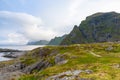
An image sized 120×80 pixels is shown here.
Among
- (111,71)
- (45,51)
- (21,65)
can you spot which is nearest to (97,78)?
(111,71)

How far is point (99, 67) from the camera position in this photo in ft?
169

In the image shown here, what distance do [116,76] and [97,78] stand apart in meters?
4.46

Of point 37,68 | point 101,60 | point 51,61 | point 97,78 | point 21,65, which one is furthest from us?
point 21,65

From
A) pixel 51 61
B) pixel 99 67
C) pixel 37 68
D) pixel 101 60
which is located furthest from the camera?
pixel 37 68

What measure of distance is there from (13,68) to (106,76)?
80659mm

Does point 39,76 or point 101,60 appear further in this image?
point 101,60

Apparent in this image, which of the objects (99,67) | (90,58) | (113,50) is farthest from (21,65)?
(99,67)

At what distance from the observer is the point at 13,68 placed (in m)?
118

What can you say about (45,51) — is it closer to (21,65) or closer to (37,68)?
(21,65)

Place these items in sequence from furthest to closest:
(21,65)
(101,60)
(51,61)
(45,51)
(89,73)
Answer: (45,51) → (21,65) → (51,61) → (101,60) → (89,73)

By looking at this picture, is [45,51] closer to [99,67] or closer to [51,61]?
[51,61]

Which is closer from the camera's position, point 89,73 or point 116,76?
point 116,76

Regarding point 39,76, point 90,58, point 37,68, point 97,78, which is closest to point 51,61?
point 37,68

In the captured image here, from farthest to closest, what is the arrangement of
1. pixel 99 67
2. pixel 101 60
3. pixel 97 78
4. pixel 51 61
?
pixel 51 61 → pixel 101 60 → pixel 99 67 → pixel 97 78
